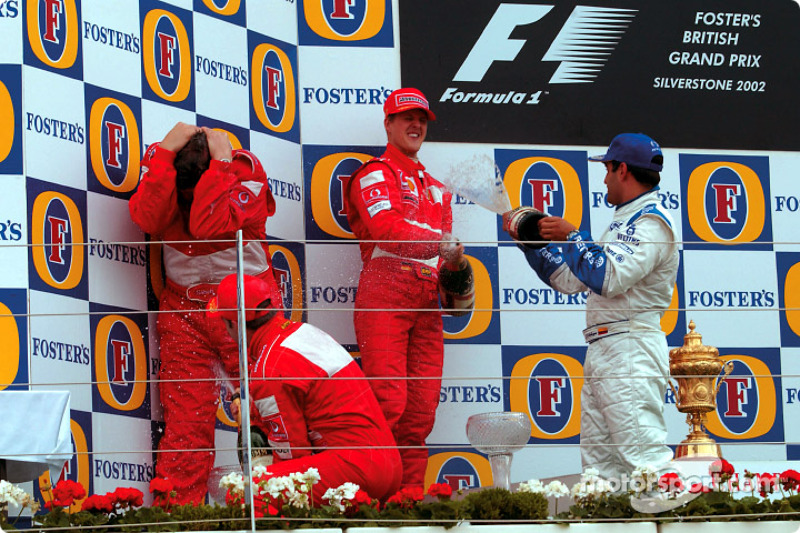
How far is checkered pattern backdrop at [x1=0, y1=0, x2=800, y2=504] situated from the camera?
179 inches

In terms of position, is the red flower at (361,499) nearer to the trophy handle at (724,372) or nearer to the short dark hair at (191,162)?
the trophy handle at (724,372)

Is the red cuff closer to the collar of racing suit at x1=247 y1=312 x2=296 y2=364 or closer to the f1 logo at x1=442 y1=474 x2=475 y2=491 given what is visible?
the collar of racing suit at x1=247 y1=312 x2=296 y2=364

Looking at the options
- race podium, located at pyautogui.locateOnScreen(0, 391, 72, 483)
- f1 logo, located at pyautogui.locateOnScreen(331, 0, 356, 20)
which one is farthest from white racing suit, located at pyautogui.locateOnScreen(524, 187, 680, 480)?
f1 logo, located at pyautogui.locateOnScreen(331, 0, 356, 20)

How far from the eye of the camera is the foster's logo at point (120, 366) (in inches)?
171

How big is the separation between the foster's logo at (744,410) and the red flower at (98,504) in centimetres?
199

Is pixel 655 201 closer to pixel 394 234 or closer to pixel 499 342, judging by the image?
pixel 499 342

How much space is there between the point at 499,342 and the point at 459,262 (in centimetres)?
37

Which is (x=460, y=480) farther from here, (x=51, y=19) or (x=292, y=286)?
(x=51, y=19)

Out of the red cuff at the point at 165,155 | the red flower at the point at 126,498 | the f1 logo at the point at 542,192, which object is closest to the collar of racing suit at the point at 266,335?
the red flower at the point at 126,498

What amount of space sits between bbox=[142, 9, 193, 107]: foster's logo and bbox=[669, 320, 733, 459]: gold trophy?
2355 mm

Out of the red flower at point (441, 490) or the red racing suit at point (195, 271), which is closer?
the red flower at point (441, 490)

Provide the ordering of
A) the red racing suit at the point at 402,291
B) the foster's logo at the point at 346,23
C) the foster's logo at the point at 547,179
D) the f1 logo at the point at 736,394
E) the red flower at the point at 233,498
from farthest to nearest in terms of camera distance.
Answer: the foster's logo at the point at 547,179, the foster's logo at the point at 346,23, the f1 logo at the point at 736,394, the red racing suit at the point at 402,291, the red flower at the point at 233,498

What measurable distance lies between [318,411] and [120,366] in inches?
26.2

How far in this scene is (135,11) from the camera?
593 cm
